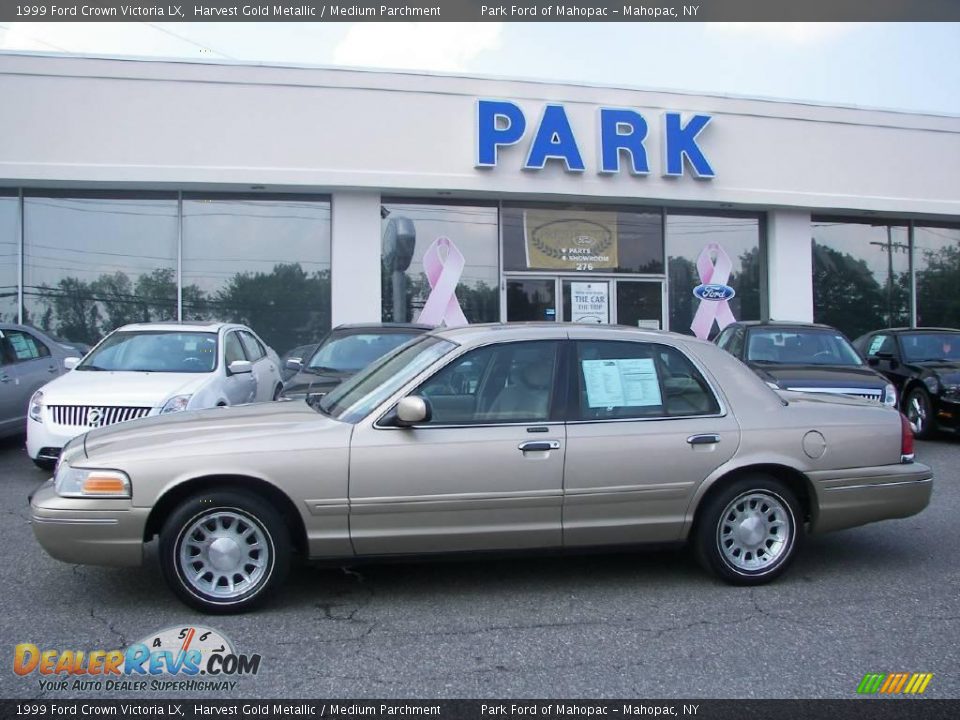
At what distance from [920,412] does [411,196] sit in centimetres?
873

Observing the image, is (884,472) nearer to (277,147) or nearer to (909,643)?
(909,643)

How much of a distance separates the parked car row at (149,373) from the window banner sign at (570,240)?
19.3 ft

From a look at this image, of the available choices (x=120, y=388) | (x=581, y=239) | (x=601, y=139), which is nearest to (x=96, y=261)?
(x=120, y=388)

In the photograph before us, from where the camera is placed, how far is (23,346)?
1024 cm

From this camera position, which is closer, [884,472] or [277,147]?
[884,472]

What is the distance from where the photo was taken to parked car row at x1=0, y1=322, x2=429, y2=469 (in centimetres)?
764

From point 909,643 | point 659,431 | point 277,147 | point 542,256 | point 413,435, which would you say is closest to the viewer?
point 909,643

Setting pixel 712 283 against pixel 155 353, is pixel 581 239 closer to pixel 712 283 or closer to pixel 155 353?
pixel 712 283

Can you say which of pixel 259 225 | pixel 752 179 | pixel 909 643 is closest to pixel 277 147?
pixel 259 225

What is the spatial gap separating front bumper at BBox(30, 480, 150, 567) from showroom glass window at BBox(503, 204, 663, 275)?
11.4 meters

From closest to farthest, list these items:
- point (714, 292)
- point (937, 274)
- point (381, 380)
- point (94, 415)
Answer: point (381, 380) < point (94, 415) < point (714, 292) < point (937, 274)

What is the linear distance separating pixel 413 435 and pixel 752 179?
13.0 m

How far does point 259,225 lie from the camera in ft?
47.2

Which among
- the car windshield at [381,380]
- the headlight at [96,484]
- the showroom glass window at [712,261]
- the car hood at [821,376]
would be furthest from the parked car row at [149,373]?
the showroom glass window at [712,261]
